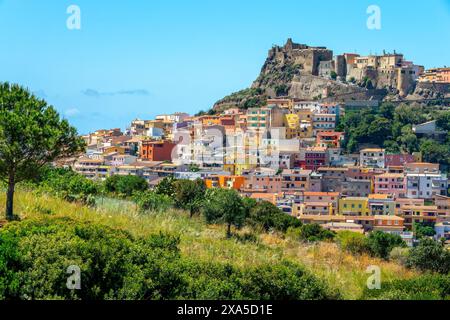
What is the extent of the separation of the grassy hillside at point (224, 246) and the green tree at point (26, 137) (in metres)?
0.38

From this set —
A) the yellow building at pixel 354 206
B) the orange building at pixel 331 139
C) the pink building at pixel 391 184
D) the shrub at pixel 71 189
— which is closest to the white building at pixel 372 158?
the orange building at pixel 331 139

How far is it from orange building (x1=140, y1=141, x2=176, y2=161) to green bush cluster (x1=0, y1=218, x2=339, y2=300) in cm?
3071

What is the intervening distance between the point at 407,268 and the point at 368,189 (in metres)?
24.2

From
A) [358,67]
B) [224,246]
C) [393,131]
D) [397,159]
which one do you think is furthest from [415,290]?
[358,67]

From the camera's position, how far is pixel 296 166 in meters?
33.6

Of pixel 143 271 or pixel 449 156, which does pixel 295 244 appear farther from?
pixel 449 156

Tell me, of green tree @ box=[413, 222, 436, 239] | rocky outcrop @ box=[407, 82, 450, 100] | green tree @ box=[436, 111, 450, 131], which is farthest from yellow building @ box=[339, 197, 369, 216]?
rocky outcrop @ box=[407, 82, 450, 100]

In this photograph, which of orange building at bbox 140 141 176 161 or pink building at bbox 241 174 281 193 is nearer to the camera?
pink building at bbox 241 174 281 193

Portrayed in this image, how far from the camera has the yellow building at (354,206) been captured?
87.8 feet

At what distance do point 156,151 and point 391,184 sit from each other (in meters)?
11.7

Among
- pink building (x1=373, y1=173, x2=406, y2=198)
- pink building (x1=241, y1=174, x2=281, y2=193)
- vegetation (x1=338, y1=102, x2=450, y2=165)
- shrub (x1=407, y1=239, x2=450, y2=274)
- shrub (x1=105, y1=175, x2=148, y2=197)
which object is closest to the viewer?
shrub (x1=407, y1=239, x2=450, y2=274)

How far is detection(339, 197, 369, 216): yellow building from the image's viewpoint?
2675cm

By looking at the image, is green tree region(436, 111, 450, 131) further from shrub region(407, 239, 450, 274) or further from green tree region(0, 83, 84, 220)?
green tree region(0, 83, 84, 220)

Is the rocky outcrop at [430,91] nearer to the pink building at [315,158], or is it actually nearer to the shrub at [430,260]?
the pink building at [315,158]
